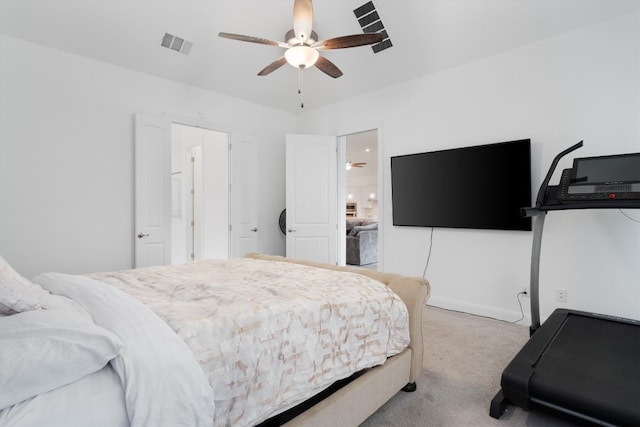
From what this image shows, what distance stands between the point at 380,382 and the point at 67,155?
3764 mm

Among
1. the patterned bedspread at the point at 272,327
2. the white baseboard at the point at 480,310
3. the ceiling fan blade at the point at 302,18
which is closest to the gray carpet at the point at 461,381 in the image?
the white baseboard at the point at 480,310

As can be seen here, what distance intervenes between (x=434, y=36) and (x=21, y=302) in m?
4.06

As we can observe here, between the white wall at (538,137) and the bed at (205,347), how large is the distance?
2.03 m

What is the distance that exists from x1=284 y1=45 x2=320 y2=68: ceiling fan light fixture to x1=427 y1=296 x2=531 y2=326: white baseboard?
10.1 feet

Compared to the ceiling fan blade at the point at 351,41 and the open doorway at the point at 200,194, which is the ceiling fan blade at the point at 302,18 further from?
the open doorway at the point at 200,194

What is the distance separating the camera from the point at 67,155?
3.38 metres

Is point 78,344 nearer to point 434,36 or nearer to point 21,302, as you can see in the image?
point 21,302

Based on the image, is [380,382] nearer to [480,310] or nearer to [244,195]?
[480,310]

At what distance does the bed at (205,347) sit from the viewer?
0.84 meters

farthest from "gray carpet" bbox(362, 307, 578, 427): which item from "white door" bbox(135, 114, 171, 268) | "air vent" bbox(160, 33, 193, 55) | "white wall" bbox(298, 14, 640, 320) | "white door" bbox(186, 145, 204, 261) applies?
"white door" bbox(186, 145, 204, 261)

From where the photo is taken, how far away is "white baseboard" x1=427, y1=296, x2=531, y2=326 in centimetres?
335

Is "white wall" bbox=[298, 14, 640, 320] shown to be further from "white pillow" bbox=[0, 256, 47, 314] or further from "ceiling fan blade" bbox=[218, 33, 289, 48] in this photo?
"white pillow" bbox=[0, 256, 47, 314]

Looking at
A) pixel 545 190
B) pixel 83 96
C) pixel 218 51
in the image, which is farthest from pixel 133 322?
pixel 218 51

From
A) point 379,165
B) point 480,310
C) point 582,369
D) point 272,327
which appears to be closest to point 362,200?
point 379,165
